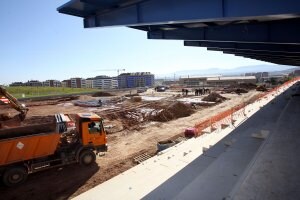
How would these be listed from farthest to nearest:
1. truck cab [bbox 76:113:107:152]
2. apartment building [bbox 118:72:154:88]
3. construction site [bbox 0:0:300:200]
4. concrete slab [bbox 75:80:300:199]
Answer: apartment building [bbox 118:72:154:88], truck cab [bbox 76:113:107:152], concrete slab [bbox 75:80:300:199], construction site [bbox 0:0:300:200]

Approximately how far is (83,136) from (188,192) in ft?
20.1

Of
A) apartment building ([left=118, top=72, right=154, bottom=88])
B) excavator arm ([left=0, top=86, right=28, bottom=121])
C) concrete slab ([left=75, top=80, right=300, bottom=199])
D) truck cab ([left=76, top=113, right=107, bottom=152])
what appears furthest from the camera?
apartment building ([left=118, top=72, right=154, bottom=88])

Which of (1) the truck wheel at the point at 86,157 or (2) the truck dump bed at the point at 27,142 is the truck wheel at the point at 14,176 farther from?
(1) the truck wheel at the point at 86,157

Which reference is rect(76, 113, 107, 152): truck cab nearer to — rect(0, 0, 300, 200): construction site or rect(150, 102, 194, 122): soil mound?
rect(0, 0, 300, 200): construction site

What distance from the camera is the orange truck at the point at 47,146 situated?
30.1 ft

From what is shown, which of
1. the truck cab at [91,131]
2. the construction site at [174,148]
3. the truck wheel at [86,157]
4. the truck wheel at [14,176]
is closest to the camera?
the construction site at [174,148]

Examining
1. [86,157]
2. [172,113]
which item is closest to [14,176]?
[86,157]

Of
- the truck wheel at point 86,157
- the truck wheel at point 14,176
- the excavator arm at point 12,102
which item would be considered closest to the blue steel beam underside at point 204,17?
the truck wheel at point 86,157

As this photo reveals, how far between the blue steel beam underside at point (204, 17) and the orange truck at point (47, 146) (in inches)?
187

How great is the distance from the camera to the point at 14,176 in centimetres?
930

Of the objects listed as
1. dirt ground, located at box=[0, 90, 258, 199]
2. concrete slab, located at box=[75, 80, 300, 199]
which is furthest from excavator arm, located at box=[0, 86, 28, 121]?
concrete slab, located at box=[75, 80, 300, 199]

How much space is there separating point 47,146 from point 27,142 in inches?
31.5

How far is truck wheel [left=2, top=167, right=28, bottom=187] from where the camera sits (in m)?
9.17

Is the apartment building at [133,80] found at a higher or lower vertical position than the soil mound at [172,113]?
higher
